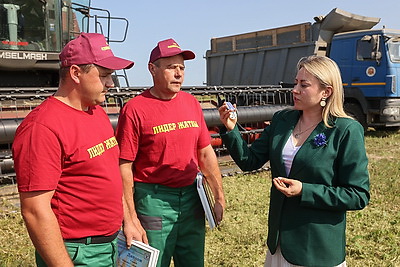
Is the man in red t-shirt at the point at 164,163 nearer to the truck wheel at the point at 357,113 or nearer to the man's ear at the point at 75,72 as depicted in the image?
the man's ear at the point at 75,72

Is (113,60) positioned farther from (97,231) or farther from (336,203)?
(336,203)

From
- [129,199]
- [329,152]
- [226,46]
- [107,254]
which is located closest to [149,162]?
[129,199]

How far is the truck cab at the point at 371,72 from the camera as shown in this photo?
30.7 ft

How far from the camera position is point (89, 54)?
5.95 ft

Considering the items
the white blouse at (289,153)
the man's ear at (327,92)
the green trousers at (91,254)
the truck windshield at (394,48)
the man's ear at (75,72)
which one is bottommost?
the green trousers at (91,254)

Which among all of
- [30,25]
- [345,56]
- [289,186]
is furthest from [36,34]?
[345,56]

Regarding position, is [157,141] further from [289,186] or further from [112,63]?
[289,186]

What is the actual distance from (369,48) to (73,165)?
9.08 metres

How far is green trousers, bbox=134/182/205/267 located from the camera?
252cm

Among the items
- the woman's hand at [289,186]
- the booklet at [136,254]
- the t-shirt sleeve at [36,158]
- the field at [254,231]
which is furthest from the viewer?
the field at [254,231]

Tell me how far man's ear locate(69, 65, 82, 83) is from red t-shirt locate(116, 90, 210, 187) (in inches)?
28.3

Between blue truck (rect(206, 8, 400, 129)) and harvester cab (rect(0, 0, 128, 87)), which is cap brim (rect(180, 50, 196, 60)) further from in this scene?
blue truck (rect(206, 8, 400, 129))

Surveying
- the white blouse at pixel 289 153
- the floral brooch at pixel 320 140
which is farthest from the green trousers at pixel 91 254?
the floral brooch at pixel 320 140

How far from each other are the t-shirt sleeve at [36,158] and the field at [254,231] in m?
2.22
